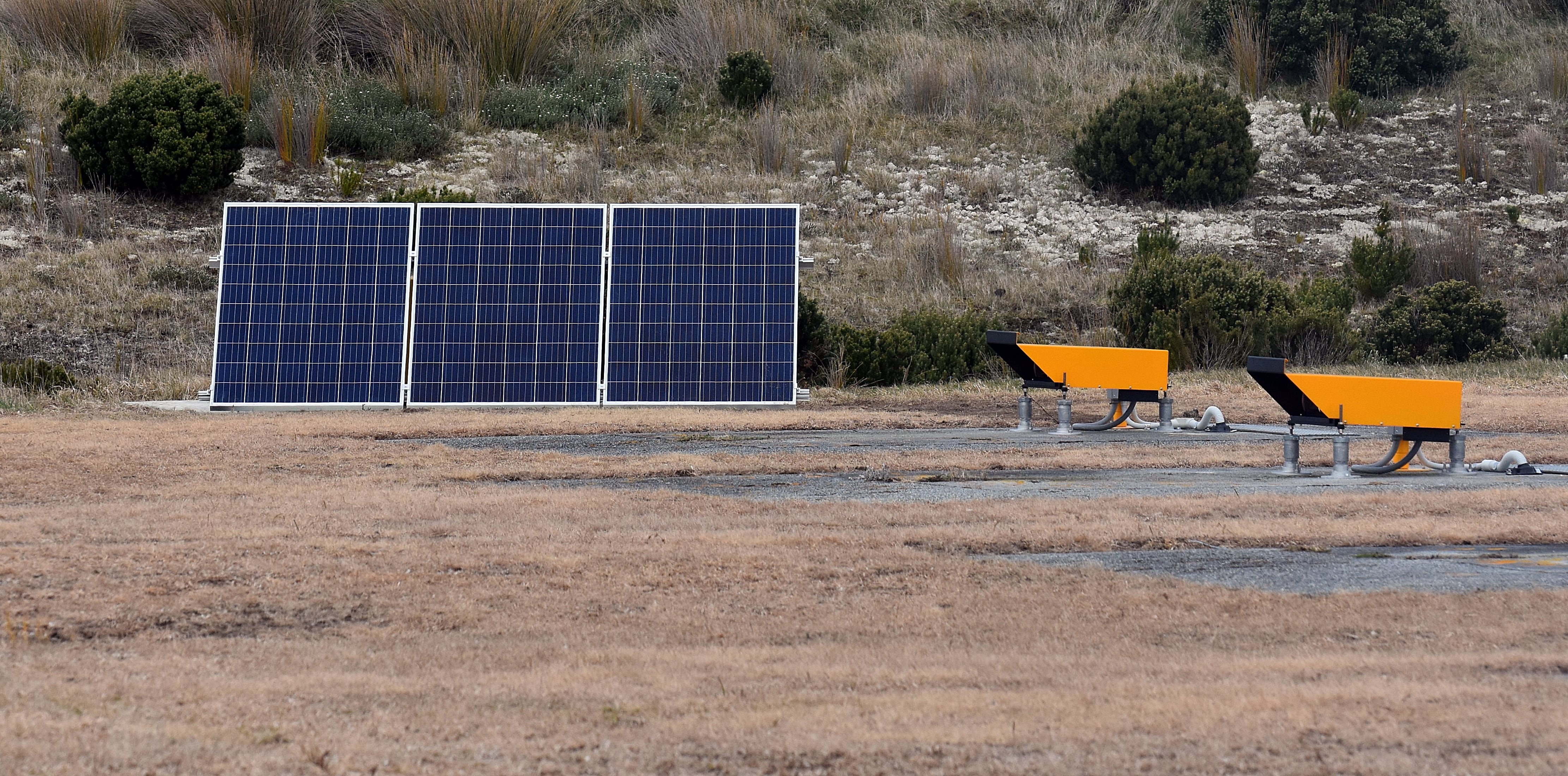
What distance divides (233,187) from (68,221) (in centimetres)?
296

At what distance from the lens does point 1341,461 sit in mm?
10102

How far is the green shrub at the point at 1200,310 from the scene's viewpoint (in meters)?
19.8

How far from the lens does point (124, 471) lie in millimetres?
10047

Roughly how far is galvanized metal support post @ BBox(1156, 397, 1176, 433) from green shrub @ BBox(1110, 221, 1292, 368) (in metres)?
6.22

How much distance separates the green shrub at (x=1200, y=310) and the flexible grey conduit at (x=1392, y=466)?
352 inches

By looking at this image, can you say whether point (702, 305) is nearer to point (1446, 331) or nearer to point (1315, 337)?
point (1315, 337)

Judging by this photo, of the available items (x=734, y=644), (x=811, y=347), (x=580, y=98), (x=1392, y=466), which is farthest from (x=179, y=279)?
(x=734, y=644)

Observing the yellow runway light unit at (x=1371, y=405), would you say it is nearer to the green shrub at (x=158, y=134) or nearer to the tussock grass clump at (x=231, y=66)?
the green shrub at (x=158, y=134)

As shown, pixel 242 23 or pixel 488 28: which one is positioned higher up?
pixel 488 28

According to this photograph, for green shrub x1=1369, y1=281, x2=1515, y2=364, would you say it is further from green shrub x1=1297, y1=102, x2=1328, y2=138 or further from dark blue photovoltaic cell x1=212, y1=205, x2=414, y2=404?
dark blue photovoltaic cell x1=212, y1=205, x2=414, y2=404

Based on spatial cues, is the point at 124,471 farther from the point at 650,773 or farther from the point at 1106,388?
the point at 1106,388

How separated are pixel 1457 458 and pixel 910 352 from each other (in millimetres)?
9167

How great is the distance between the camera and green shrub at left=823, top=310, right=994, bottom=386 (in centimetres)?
1875

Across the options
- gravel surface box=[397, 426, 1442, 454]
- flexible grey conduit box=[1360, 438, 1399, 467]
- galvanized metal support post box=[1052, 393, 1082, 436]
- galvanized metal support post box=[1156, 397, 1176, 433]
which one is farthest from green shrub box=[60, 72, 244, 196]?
flexible grey conduit box=[1360, 438, 1399, 467]
